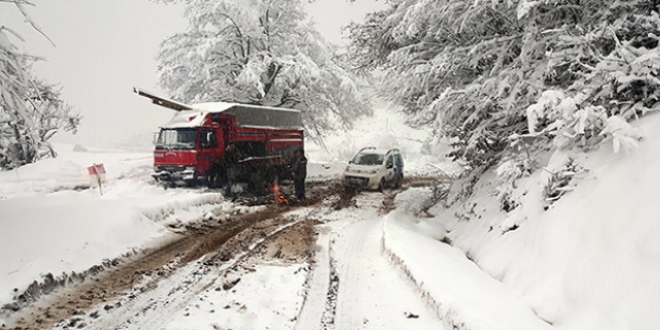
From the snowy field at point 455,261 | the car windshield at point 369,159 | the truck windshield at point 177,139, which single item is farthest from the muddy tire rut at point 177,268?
the car windshield at point 369,159

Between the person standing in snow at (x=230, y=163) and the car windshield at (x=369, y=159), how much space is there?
5821mm

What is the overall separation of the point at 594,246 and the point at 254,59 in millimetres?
19512

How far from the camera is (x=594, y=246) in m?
4.36

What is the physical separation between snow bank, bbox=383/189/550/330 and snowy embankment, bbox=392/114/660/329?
0.09 feet

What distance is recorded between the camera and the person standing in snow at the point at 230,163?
14516 millimetres

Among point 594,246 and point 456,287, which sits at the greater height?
point 594,246

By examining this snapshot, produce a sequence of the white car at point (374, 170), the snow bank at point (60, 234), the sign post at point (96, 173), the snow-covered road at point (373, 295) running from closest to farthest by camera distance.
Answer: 1. the snow-covered road at point (373, 295)
2. the snow bank at point (60, 234)
3. the sign post at point (96, 173)
4. the white car at point (374, 170)

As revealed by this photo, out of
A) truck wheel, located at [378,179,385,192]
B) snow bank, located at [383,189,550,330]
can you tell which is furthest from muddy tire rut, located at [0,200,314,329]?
truck wheel, located at [378,179,385,192]

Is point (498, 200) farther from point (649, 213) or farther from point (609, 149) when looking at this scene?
point (649, 213)

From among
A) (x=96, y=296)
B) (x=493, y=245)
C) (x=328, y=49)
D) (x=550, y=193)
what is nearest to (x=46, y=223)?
(x=96, y=296)

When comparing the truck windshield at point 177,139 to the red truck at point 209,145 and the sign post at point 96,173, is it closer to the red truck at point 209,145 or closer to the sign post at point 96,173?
the red truck at point 209,145

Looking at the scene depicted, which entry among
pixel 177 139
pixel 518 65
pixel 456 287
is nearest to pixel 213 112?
pixel 177 139

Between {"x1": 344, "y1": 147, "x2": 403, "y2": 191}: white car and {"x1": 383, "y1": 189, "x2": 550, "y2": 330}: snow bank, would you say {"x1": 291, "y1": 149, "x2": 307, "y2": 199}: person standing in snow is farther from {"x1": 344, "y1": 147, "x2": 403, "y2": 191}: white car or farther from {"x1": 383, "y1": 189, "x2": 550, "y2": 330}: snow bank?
{"x1": 383, "y1": 189, "x2": 550, "y2": 330}: snow bank

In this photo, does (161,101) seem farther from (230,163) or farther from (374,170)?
(374,170)
